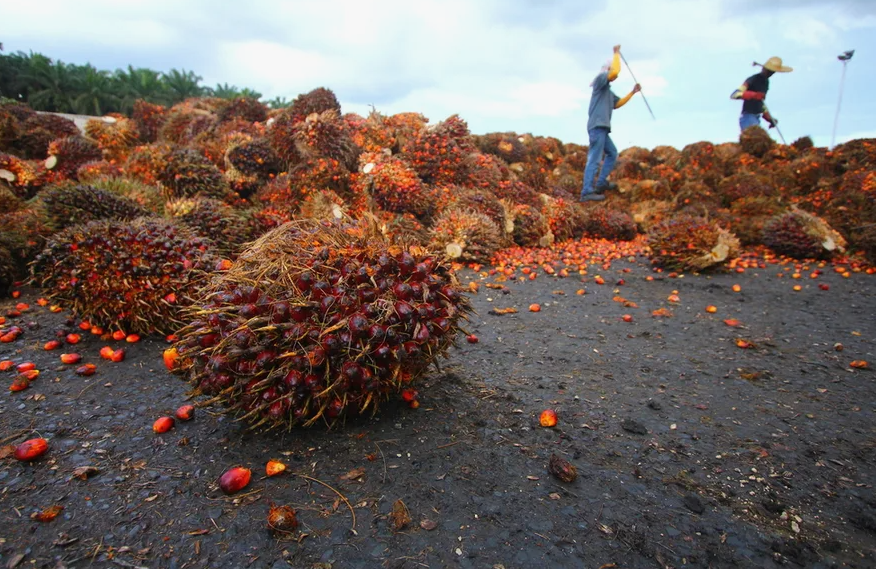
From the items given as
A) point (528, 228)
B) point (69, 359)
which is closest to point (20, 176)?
point (69, 359)

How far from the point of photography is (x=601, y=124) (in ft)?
33.4

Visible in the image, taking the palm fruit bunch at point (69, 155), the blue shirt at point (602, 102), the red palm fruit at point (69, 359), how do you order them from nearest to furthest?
the red palm fruit at point (69, 359), the palm fruit bunch at point (69, 155), the blue shirt at point (602, 102)

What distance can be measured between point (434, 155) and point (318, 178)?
2086 millimetres

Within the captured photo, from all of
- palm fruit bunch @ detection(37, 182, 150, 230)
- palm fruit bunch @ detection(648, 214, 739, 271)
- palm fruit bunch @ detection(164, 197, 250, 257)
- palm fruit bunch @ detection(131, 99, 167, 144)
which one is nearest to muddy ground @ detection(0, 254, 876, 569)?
palm fruit bunch @ detection(37, 182, 150, 230)

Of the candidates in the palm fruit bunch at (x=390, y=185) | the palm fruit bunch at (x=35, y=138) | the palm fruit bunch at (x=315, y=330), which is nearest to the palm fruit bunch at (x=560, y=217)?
the palm fruit bunch at (x=390, y=185)

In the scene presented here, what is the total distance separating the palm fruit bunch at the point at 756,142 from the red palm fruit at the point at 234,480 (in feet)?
41.1

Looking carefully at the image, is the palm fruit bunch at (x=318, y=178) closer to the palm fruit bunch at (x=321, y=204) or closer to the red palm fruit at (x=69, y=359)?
the palm fruit bunch at (x=321, y=204)

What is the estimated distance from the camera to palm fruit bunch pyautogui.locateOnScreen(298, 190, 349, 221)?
5.59 m

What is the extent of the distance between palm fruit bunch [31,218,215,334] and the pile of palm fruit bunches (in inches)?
0.5

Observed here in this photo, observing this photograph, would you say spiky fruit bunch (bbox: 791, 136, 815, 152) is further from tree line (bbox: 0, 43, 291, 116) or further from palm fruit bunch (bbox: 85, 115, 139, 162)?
tree line (bbox: 0, 43, 291, 116)

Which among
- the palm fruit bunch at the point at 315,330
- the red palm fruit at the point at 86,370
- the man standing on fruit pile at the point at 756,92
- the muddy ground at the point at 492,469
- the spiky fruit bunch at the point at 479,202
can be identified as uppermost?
the man standing on fruit pile at the point at 756,92

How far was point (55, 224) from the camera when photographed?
410 centimetres

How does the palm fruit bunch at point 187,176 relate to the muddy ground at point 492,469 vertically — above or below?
above

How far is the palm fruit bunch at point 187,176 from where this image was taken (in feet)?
18.3
